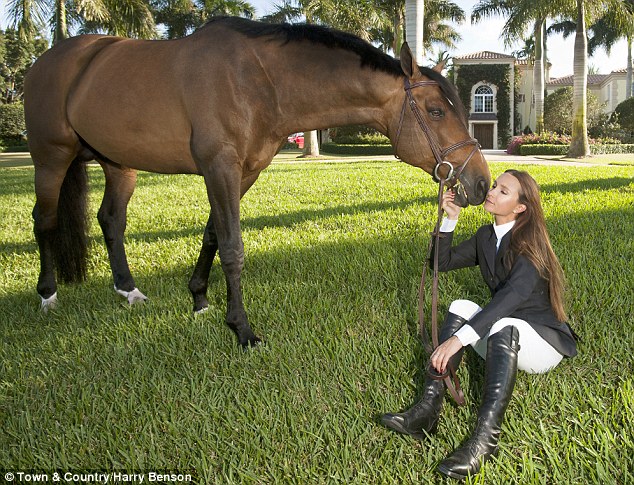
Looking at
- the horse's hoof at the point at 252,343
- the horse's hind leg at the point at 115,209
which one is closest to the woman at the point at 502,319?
the horse's hoof at the point at 252,343

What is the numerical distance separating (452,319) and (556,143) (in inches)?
1120

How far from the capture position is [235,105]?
3.05 metres

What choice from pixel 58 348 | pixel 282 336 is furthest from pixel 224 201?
pixel 58 348

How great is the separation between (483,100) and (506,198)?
46520mm

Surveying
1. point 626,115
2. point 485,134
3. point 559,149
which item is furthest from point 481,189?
point 485,134

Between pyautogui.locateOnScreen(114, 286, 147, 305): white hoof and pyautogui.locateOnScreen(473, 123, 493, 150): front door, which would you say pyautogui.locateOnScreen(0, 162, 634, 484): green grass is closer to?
pyautogui.locateOnScreen(114, 286, 147, 305): white hoof

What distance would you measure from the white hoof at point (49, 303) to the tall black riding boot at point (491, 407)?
320 cm

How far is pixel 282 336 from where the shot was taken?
3.04 meters

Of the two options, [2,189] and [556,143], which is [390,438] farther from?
[556,143]

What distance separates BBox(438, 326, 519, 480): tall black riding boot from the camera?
6.06ft

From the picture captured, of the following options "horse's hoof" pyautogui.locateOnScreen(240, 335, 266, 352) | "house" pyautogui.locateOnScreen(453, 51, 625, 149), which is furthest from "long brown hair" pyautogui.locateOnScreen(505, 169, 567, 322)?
"house" pyautogui.locateOnScreen(453, 51, 625, 149)

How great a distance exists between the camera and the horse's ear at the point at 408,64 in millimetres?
2719

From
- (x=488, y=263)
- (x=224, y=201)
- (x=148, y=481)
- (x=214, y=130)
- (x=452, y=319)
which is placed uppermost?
(x=214, y=130)

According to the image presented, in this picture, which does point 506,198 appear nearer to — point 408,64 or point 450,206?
point 450,206
